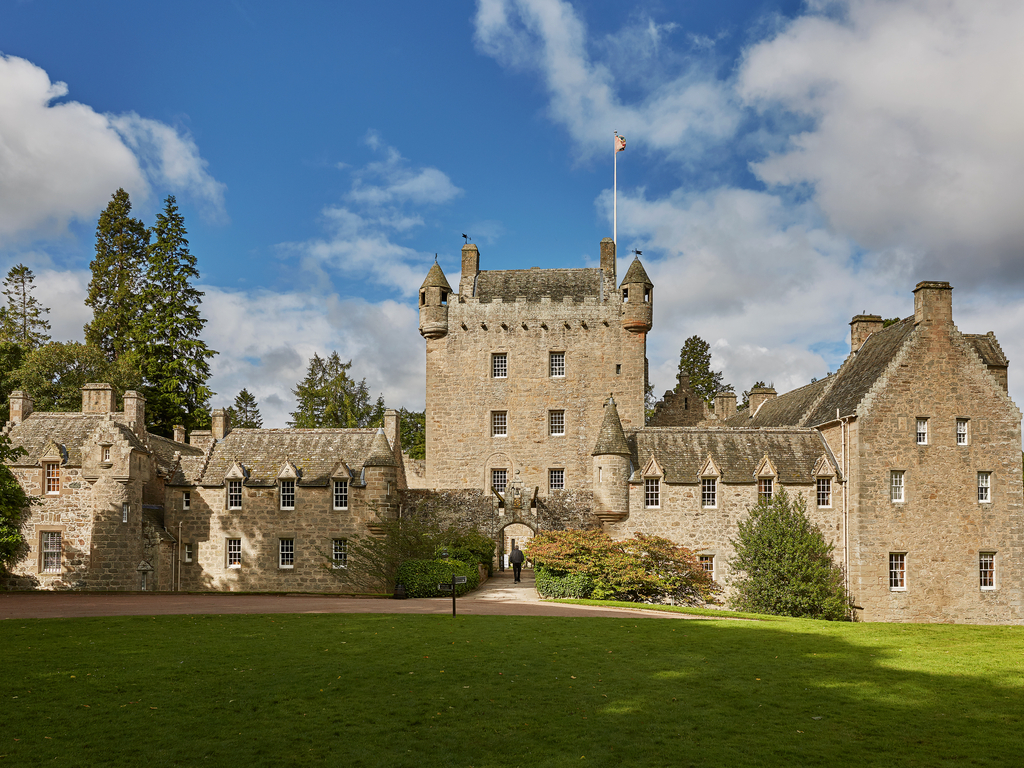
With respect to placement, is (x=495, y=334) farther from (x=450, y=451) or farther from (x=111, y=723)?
(x=111, y=723)

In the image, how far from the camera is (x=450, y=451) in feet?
129

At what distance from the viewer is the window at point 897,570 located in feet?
103

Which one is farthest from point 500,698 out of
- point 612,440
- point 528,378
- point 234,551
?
point 528,378

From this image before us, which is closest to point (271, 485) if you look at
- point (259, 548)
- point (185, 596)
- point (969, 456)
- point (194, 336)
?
point (259, 548)

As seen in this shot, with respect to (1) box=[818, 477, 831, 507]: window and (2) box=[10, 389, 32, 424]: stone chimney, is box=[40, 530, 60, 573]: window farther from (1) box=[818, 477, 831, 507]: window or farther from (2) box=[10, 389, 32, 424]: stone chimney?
(1) box=[818, 477, 831, 507]: window

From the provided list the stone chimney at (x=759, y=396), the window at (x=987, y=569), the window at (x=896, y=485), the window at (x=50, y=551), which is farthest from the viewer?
the stone chimney at (x=759, y=396)

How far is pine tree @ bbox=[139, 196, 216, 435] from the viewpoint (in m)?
45.9

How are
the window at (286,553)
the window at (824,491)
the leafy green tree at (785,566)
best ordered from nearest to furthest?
the leafy green tree at (785,566)
the window at (824,491)
the window at (286,553)

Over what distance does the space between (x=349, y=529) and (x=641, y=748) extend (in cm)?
2522

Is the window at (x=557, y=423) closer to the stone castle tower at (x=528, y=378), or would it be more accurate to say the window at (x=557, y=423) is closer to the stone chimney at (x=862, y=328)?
the stone castle tower at (x=528, y=378)

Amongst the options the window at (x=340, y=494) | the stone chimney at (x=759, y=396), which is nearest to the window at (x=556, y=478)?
the window at (x=340, y=494)

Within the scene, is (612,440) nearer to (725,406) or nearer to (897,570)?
(897,570)

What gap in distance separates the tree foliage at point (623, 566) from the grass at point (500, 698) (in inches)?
390

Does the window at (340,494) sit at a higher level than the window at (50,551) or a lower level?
higher
